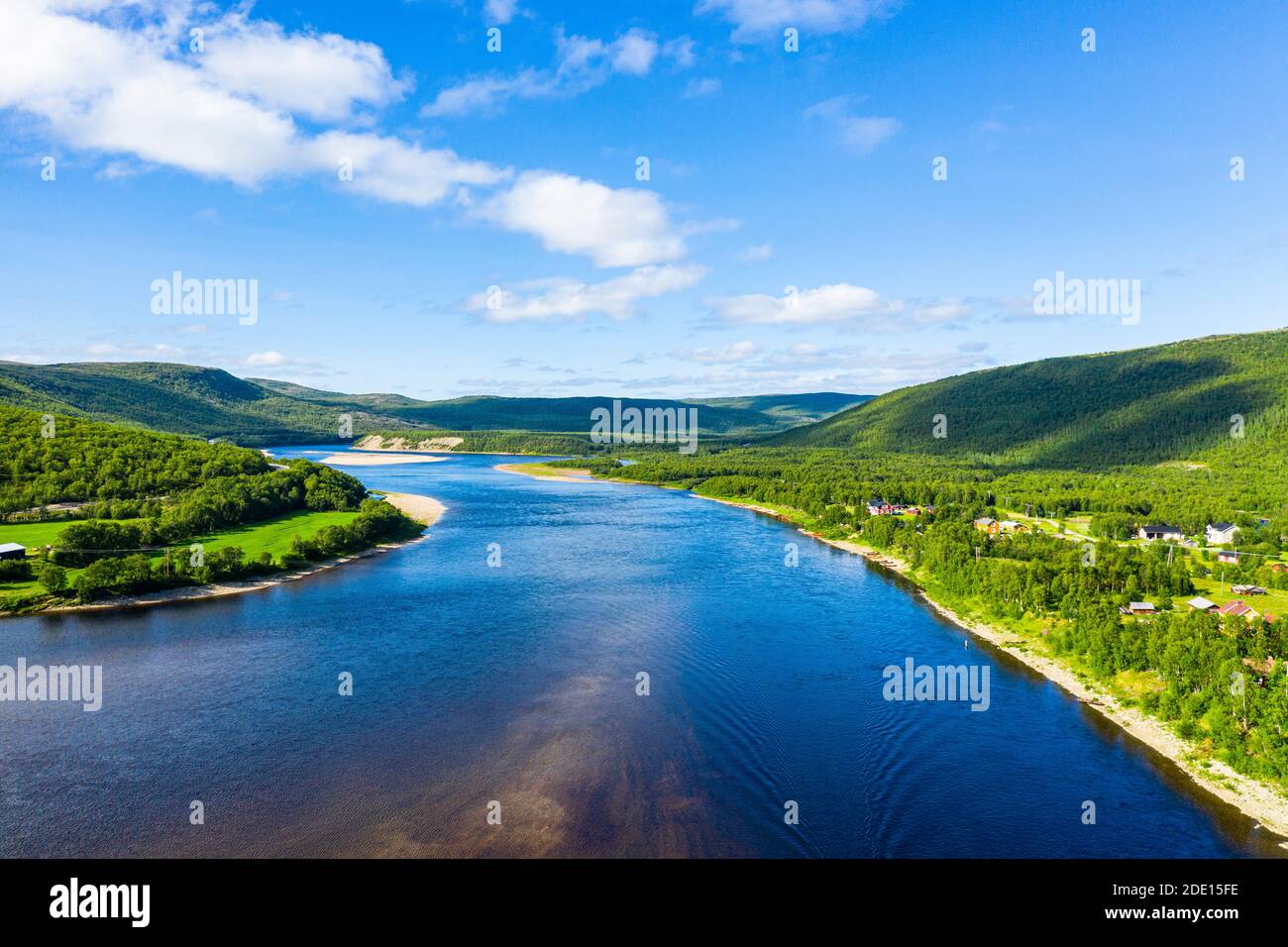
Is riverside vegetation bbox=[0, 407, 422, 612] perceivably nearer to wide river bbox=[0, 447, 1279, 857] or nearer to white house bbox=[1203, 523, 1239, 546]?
wide river bbox=[0, 447, 1279, 857]

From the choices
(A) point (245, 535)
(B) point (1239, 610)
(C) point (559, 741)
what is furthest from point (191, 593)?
(B) point (1239, 610)

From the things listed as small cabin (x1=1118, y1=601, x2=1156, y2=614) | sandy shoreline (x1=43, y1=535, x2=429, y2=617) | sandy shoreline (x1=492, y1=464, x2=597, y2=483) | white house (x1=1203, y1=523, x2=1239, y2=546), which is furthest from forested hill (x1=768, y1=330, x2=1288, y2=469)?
sandy shoreline (x1=43, y1=535, x2=429, y2=617)

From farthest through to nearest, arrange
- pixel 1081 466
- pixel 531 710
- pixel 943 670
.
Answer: pixel 1081 466 → pixel 943 670 → pixel 531 710

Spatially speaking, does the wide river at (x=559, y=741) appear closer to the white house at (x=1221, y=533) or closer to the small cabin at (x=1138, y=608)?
the small cabin at (x=1138, y=608)

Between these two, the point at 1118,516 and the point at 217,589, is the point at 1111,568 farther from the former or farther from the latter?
the point at 217,589
